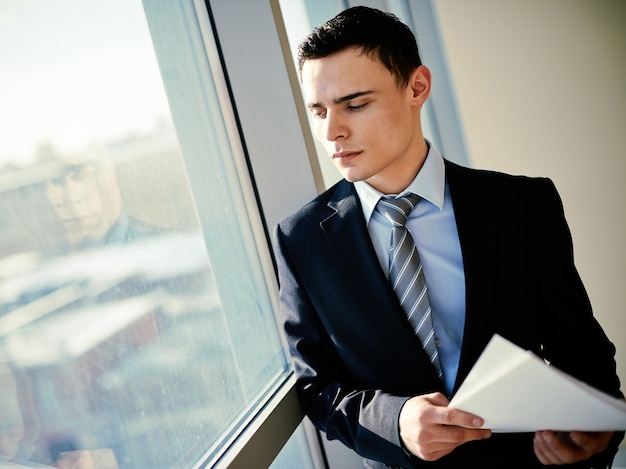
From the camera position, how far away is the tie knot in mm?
1211

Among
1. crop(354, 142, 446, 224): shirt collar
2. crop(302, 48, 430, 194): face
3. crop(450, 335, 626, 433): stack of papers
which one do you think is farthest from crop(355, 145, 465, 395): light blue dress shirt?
crop(450, 335, 626, 433): stack of papers

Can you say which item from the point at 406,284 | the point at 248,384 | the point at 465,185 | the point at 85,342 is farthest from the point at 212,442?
the point at 465,185

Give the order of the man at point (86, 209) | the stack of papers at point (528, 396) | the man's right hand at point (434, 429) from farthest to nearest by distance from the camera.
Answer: the man's right hand at point (434, 429) → the man at point (86, 209) → the stack of papers at point (528, 396)

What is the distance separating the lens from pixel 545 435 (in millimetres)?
997

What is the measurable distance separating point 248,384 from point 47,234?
2.17 feet

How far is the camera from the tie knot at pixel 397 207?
1.21 meters

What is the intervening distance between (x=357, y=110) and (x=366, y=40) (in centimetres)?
16

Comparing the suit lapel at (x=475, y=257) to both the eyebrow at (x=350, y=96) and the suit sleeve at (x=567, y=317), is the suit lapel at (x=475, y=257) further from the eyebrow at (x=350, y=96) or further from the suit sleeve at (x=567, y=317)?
the eyebrow at (x=350, y=96)

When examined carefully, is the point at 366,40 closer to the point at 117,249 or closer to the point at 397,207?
the point at 397,207

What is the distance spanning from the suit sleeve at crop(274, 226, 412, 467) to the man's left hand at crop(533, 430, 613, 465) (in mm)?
274

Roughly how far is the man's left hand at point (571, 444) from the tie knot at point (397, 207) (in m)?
0.52

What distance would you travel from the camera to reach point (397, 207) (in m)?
1.23

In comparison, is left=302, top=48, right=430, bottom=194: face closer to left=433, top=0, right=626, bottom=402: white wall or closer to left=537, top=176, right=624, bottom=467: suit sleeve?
left=537, top=176, right=624, bottom=467: suit sleeve

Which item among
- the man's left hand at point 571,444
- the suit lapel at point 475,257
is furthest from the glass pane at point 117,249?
the man's left hand at point 571,444
